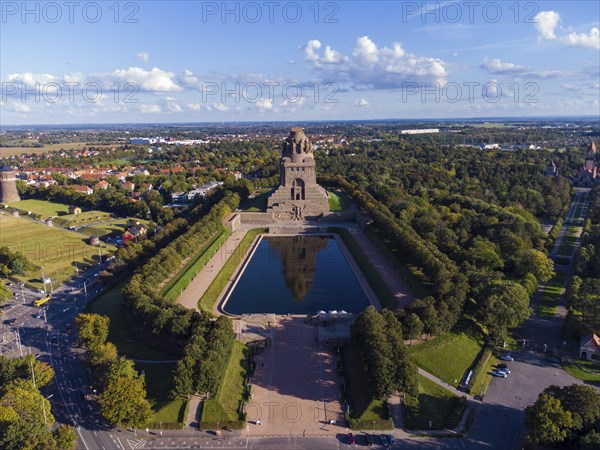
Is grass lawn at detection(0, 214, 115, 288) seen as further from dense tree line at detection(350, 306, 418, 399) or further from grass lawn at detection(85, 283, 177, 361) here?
dense tree line at detection(350, 306, 418, 399)

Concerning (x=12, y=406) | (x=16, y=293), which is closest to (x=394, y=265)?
(x=12, y=406)

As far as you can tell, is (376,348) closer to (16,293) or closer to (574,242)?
(16,293)

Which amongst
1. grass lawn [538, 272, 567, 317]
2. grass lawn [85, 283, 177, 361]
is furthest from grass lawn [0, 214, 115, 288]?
grass lawn [538, 272, 567, 317]

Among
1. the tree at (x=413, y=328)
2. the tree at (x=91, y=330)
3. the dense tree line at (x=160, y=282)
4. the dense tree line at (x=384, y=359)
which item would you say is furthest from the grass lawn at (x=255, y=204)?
the dense tree line at (x=384, y=359)

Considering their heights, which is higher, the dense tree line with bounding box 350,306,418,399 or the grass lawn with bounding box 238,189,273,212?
the grass lawn with bounding box 238,189,273,212

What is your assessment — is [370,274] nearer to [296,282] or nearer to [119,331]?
[296,282]

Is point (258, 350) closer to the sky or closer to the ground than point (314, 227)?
closer to the ground

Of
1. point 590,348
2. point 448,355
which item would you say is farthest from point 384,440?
point 590,348
